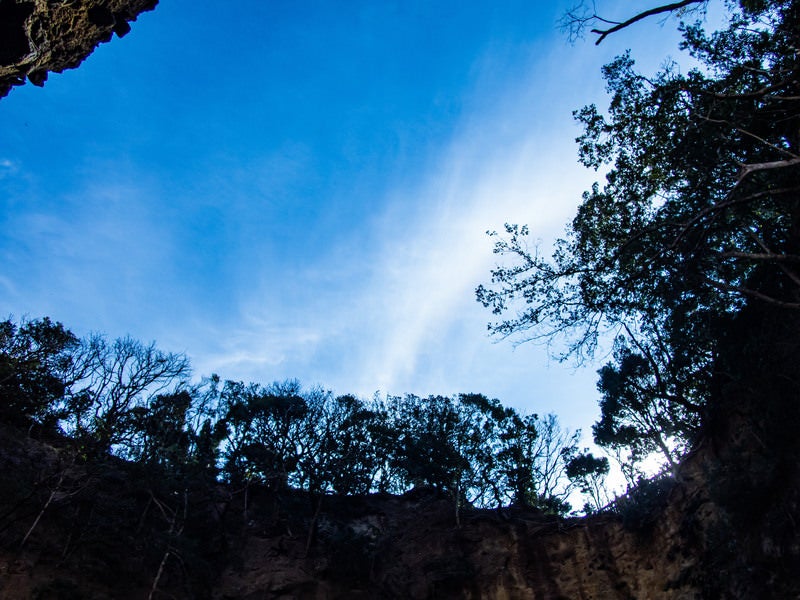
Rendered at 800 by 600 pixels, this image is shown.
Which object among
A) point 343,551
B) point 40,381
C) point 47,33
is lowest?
point 343,551

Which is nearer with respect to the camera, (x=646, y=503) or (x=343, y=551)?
(x=646, y=503)

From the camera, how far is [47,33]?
428 centimetres

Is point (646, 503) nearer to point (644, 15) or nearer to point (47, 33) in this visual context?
point (644, 15)

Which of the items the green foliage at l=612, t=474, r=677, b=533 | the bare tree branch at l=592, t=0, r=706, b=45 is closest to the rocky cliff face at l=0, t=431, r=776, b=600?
the green foliage at l=612, t=474, r=677, b=533

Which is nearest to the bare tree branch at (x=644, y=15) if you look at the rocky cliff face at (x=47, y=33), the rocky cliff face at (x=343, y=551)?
the rocky cliff face at (x=47, y=33)

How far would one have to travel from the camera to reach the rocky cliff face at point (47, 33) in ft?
13.5

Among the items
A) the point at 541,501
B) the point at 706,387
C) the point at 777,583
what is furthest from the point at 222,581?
the point at 706,387

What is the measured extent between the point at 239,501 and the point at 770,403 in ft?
92.0

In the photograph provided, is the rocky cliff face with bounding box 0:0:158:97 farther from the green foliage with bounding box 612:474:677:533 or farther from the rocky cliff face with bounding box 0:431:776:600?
the green foliage with bounding box 612:474:677:533

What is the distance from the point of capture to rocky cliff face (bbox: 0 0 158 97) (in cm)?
412

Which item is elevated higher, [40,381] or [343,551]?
[40,381]

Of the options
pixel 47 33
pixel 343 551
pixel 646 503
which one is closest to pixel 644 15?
pixel 47 33

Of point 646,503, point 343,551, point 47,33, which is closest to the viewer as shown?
point 47,33

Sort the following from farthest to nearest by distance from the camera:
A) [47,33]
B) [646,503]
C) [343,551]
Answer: [343,551], [646,503], [47,33]
